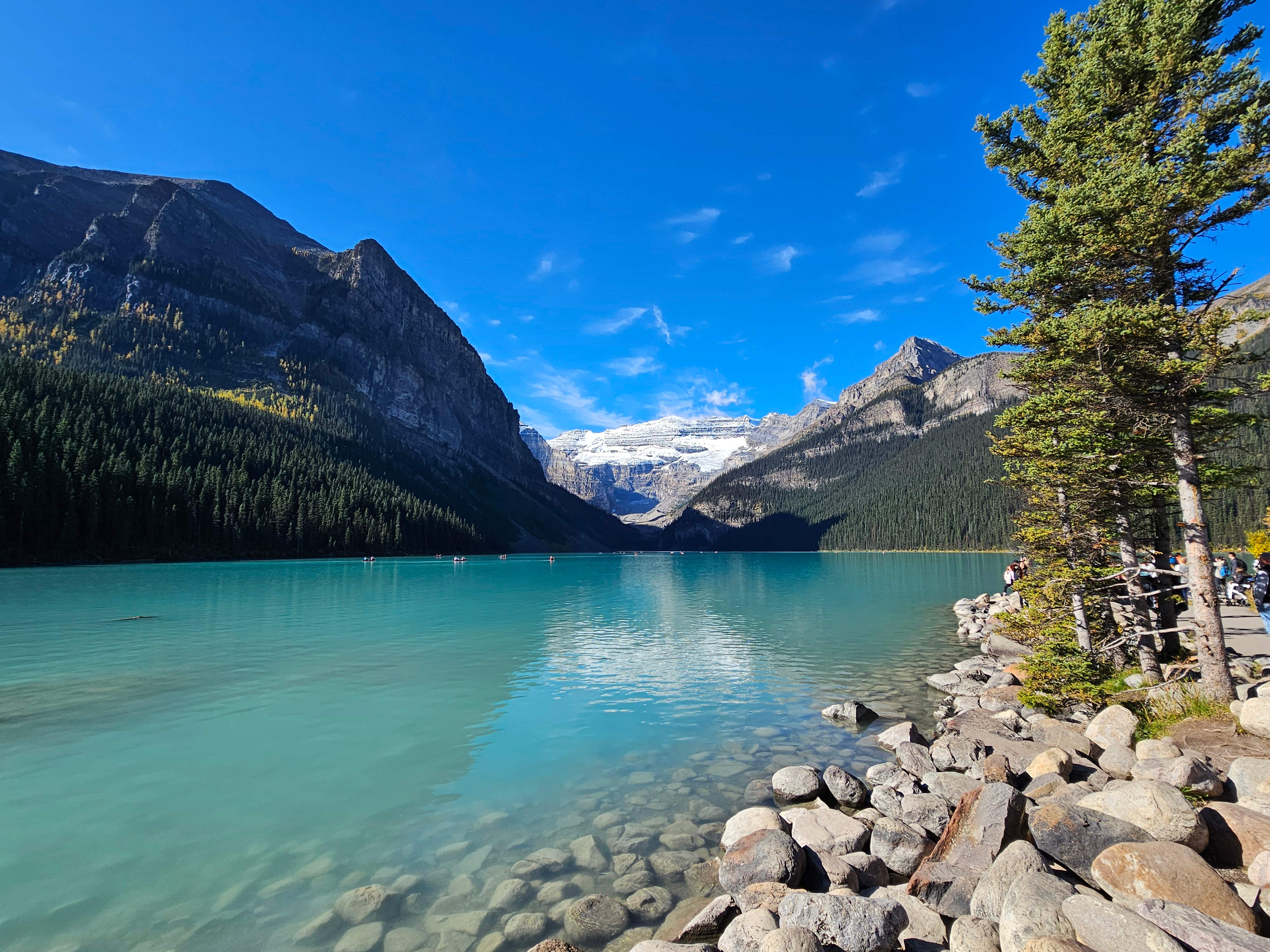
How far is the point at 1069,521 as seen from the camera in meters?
15.5

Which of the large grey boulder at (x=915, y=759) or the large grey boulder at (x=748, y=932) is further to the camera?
the large grey boulder at (x=915, y=759)

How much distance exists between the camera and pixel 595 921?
7.89 metres

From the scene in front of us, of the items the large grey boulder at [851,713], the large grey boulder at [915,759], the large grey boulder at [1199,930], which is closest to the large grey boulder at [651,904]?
the large grey boulder at [1199,930]

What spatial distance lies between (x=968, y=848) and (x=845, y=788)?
3751 millimetres

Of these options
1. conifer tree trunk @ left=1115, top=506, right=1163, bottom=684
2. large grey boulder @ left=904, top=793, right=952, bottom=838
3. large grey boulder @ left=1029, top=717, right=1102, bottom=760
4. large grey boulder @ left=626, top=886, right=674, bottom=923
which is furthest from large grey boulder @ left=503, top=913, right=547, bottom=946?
conifer tree trunk @ left=1115, top=506, right=1163, bottom=684

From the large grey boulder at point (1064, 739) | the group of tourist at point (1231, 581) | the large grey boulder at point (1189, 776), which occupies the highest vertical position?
the group of tourist at point (1231, 581)

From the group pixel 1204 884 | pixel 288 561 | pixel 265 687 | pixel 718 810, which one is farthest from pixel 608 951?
pixel 288 561

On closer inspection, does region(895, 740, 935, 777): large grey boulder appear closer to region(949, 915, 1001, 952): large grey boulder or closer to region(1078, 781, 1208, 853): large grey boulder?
region(1078, 781, 1208, 853): large grey boulder

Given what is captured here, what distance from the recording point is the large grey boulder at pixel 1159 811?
669cm

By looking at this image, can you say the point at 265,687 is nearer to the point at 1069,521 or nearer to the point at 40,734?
the point at 40,734

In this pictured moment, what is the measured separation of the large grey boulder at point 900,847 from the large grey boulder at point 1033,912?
8.13 feet

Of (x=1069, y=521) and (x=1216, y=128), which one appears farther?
(x=1069, y=521)

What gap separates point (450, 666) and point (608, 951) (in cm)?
1879

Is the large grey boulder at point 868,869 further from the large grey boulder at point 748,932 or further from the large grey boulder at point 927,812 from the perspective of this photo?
the large grey boulder at point 748,932
